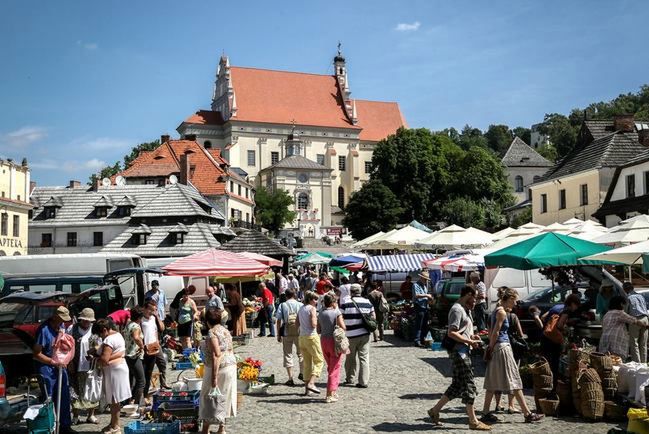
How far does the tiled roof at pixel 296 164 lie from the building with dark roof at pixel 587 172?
171 ft

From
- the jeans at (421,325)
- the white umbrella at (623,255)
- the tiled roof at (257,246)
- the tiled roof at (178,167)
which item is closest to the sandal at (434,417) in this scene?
the white umbrella at (623,255)

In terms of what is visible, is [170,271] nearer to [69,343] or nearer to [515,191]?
[69,343]

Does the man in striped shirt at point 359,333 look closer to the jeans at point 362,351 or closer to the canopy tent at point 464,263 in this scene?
the jeans at point 362,351

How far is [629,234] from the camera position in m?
18.2

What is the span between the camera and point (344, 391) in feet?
41.3

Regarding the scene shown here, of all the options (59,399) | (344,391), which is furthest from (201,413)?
(344,391)

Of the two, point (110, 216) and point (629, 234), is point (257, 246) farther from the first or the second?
point (110, 216)

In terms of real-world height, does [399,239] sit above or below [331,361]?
above

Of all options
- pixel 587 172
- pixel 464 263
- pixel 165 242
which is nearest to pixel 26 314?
pixel 464 263

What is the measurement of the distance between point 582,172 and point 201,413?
3777 cm

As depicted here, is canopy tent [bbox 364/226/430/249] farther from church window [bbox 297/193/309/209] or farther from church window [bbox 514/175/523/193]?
church window [bbox 514/175/523/193]

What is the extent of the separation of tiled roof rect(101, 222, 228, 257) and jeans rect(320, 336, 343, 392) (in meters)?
24.5

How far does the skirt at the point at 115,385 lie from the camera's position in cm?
952

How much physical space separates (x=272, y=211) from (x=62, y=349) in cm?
7635
